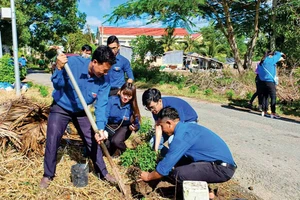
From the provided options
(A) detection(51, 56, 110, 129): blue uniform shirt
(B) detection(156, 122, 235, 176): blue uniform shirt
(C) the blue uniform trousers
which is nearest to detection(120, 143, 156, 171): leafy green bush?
(B) detection(156, 122, 235, 176): blue uniform shirt

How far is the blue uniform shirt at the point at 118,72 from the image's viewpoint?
197 inches

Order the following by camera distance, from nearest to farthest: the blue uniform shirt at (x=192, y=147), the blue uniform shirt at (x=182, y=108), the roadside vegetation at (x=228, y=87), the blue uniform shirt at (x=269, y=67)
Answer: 1. the blue uniform shirt at (x=192, y=147)
2. the blue uniform shirt at (x=182, y=108)
3. the blue uniform shirt at (x=269, y=67)
4. the roadside vegetation at (x=228, y=87)

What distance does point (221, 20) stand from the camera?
15.6 metres

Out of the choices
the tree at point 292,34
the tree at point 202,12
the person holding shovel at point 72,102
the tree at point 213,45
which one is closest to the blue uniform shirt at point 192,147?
the person holding shovel at point 72,102

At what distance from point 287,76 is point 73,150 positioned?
32.2 feet

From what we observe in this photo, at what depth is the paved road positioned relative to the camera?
390 centimetres

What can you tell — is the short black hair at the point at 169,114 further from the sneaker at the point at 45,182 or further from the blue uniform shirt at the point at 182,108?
the sneaker at the point at 45,182

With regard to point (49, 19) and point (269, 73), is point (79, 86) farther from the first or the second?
point (49, 19)

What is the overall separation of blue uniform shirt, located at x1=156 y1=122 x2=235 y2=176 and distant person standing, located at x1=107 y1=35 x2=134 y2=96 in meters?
2.07

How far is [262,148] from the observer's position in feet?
17.8

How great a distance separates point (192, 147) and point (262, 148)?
2.99 metres

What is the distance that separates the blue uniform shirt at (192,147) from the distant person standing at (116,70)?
207 centimetres

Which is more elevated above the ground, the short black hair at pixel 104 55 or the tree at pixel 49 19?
the tree at pixel 49 19

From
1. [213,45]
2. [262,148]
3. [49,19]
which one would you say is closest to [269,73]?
[262,148]
